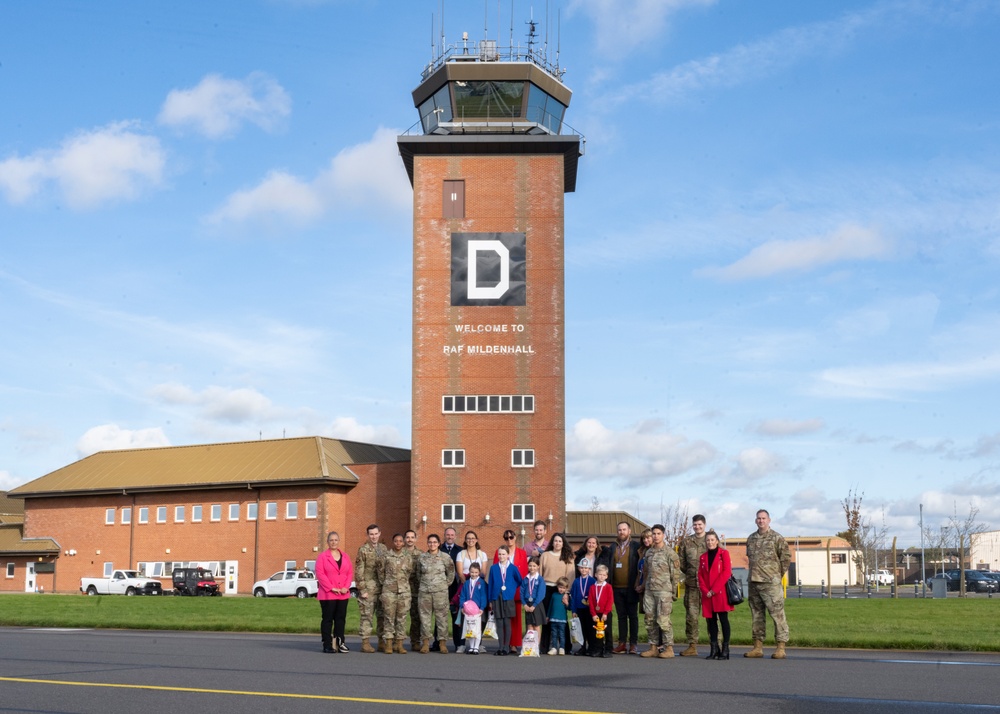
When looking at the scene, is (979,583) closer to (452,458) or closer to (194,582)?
(452,458)

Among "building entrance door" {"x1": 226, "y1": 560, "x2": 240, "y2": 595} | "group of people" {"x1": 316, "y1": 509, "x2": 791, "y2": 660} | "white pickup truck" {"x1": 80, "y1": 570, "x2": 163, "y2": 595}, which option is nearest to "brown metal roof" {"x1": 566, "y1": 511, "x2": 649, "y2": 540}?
"building entrance door" {"x1": 226, "y1": 560, "x2": 240, "y2": 595}

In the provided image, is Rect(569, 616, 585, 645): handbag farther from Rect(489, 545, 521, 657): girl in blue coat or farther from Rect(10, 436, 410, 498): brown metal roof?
Rect(10, 436, 410, 498): brown metal roof

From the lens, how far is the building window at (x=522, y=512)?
164 ft

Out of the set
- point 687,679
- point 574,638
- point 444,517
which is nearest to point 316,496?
point 444,517

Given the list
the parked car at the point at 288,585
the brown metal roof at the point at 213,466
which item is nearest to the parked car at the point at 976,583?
the parked car at the point at 288,585

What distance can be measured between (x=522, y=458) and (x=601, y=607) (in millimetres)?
35194

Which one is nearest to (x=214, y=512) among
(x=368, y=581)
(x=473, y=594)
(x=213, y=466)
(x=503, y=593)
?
(x=213, y=466)

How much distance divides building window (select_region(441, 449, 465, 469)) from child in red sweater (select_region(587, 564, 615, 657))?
35215mm

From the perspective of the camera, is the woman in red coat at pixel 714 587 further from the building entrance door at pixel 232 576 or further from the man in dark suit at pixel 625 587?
the building entrance door at pixel 232 576

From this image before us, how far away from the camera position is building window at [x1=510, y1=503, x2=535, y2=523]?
49.9m

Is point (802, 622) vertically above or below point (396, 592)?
below

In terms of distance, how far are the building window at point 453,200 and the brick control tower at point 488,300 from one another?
0.05 meters

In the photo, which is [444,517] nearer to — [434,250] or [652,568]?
[434,250]

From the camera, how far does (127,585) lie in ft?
184
